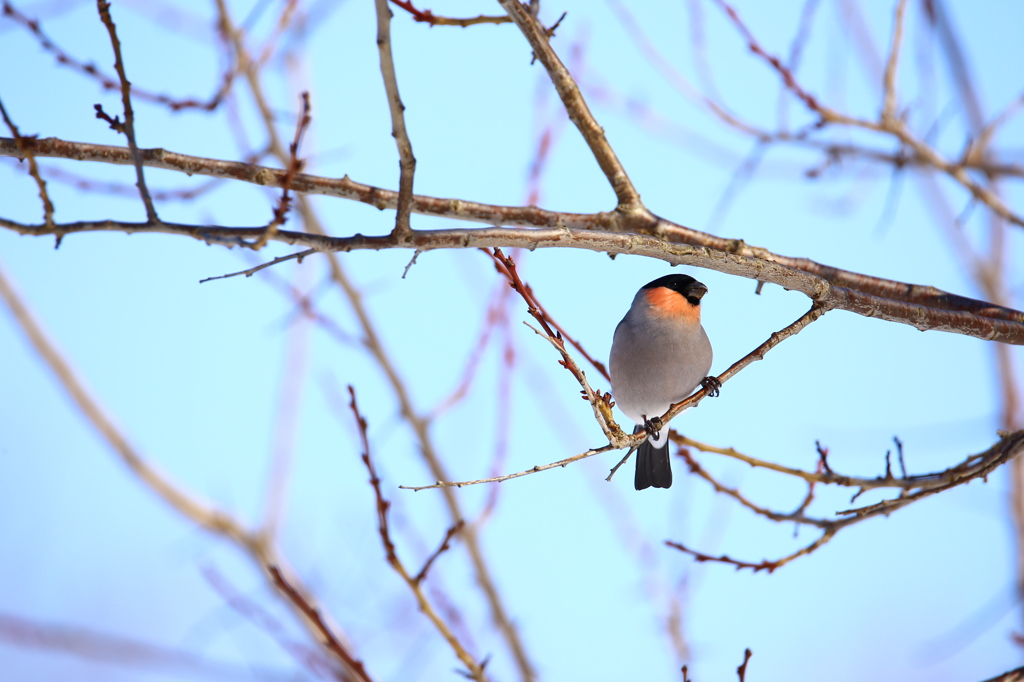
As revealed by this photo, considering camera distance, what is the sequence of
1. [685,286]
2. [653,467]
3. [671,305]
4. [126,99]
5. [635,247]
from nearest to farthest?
[126,99]
[635,247]
[671,305]
[685,286]
[653,467]

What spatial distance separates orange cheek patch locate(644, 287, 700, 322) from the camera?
12.7ft

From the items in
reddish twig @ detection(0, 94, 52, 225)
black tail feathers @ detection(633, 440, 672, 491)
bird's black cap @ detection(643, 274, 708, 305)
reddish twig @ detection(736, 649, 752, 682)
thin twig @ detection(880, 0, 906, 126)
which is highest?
thin twig @ detection(880, 0, 906, 126)

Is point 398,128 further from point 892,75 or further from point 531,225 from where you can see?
point 892,75

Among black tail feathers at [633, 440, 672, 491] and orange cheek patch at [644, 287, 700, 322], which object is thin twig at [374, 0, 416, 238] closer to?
orange cheek patch at [644, 287, 700, 322]

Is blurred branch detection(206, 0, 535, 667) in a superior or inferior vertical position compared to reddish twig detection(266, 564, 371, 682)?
superior

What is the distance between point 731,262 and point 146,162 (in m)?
1.67

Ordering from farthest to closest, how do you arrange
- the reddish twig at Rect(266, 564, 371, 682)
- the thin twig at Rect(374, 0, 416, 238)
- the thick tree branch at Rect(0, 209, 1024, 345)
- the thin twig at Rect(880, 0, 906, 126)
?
the thin twig at Rect(880, 0, 906, 126), the reddish twig at Rect(266, 564, 371, 682), the thick tree branch at Rect(0, 209, 1024, 345), the thin twig at Rect(374, 0, 416, 238)

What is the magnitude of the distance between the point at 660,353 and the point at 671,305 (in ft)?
1.21

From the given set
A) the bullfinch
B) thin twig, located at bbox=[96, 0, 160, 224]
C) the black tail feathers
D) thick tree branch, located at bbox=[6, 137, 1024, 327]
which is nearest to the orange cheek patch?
the bullfinch

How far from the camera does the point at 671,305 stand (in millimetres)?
3912

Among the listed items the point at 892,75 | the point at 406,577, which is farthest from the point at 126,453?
the point at 892,75

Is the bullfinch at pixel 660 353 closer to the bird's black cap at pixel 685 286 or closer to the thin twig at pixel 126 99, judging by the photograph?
the bird's black cap at pixel 685 286

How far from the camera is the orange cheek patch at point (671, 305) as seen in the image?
387 cm

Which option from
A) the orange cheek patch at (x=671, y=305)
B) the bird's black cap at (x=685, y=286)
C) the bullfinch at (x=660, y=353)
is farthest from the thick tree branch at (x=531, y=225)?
the bird's black cap at (x=685, y=286)
